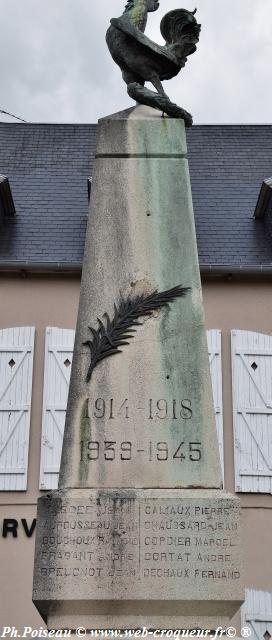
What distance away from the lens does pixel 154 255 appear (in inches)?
169

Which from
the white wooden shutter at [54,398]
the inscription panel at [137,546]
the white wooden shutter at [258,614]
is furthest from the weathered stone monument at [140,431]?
the white wooden shutter at [258,614]

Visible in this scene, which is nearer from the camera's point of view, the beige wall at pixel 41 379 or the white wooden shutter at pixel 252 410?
the beige wall at pixel 41 379

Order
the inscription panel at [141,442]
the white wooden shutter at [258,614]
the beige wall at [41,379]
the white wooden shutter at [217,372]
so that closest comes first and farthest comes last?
the inscription panel at [141,442] < the white wooden shutter at [258,614] < the beige wall at [41,379] < the white wooden shutter at [217,372]

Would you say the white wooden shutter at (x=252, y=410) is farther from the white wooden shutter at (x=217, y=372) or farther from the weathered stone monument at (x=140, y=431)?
the weathered stone monument at (x=140, y=431)

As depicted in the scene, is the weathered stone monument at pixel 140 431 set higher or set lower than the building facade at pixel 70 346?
lower

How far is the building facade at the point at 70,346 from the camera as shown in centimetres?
947

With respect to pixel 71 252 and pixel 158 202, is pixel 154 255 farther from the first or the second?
pixel 71 252

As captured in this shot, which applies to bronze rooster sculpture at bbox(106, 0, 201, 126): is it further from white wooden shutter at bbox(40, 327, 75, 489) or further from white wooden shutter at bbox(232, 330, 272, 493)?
→ white wooden shutter at bbox(232, 330, 272, 493)

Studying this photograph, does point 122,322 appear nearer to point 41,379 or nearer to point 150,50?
point 150,50

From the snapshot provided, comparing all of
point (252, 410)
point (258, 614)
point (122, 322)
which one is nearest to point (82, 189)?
point (252, 410)

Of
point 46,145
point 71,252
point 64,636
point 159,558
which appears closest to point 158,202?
point 159,558

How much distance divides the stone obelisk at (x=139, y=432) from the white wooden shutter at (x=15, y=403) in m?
5.84

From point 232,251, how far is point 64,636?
8.24 meters

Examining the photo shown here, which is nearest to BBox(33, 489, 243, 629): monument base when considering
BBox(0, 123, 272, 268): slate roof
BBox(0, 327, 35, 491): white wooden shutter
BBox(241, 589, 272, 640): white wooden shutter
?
BBox(241, 589, 272, 640): white wooden shutter
